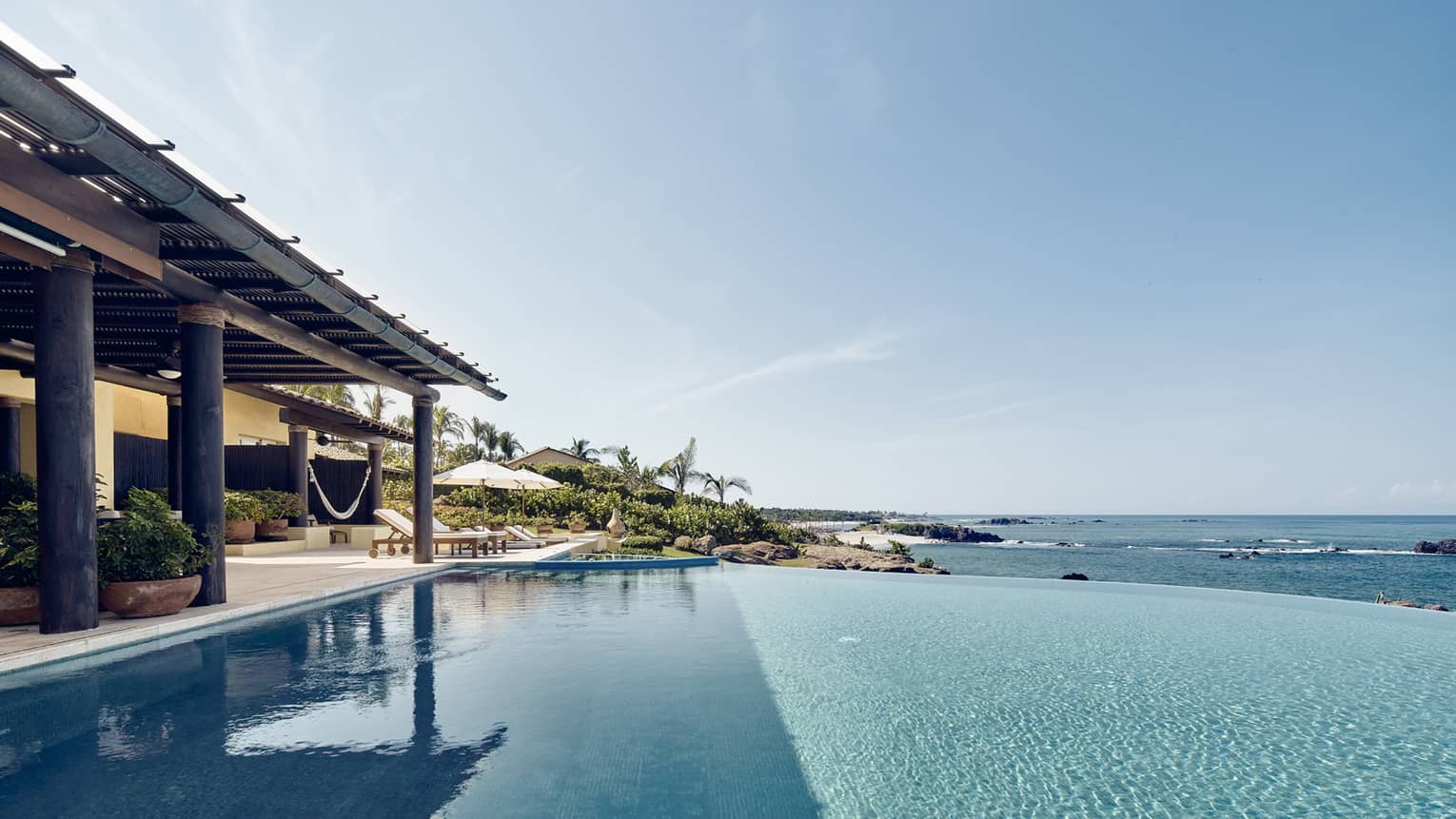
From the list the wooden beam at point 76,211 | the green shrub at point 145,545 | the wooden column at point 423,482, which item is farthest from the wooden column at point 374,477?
the wooden beam at point 76,211

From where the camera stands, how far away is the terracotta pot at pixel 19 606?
6.54 m

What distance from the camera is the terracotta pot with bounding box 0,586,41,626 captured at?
6.54m

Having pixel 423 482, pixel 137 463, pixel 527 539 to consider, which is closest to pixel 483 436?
pixel 527 539

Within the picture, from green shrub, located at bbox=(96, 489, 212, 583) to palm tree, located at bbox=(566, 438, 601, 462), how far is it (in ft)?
123

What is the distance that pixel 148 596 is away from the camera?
23.0ft

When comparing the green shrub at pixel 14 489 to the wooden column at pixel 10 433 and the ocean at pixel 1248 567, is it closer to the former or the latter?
the wooden column at pixel 10 433

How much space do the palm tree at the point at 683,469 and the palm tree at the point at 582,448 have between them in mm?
10628

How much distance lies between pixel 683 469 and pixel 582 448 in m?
12.8

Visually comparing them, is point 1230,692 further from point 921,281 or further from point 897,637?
point 921,281

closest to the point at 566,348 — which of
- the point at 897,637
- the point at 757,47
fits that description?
the point at 757,47

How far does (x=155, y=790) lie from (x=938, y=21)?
1658 centimetres

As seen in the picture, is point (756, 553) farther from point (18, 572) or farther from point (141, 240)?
point (141, 240)

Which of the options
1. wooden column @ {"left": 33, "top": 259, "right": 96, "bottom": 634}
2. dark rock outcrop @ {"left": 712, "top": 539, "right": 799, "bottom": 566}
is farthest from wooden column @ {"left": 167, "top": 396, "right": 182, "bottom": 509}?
dark rock outcrop @ {"left": 712, "top": 539, "right": 799, "bottom": 566}

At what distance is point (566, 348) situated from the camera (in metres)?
29.7
